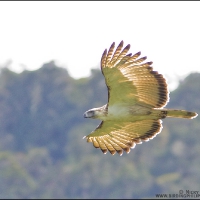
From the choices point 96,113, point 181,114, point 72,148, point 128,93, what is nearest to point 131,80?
point 128,93

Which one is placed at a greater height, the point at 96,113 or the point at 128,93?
the point at 128,93

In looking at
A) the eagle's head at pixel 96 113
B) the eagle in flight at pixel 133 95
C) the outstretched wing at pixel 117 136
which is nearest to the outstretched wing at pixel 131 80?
the eagle in flight at pixel 133 95

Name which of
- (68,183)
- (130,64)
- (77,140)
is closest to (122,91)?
(130,64)

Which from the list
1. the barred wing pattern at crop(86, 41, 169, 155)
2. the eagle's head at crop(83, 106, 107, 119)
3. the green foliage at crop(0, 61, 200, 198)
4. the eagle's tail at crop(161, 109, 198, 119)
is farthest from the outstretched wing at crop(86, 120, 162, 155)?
the green foliage at crop(0, 61, 200, 198)

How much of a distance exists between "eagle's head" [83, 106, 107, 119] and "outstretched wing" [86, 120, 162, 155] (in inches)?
35.9

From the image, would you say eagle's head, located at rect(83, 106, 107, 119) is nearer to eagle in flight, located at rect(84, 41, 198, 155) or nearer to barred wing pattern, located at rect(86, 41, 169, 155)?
eagle in flight, located at rect(84, 41, 198, 155)

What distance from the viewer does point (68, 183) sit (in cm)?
6100

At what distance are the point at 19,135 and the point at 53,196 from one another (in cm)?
1584

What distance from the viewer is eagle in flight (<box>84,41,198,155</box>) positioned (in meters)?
15.1

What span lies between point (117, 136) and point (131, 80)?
1703mm

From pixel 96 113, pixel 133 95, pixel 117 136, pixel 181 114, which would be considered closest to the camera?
pixel 181 114

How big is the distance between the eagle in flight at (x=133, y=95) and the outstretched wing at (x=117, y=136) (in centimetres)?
7

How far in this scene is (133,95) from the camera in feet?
51.4

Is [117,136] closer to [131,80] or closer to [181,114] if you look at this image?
[131,80]
